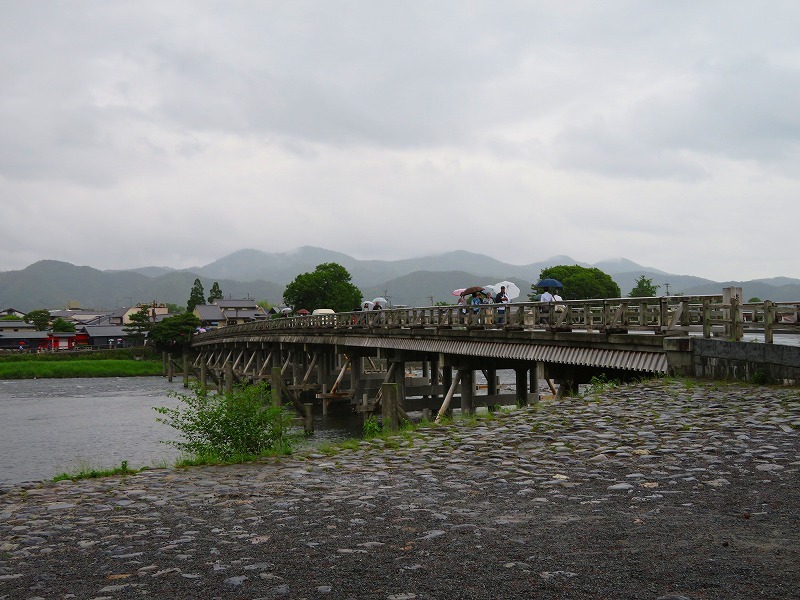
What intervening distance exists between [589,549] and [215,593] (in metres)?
3.07

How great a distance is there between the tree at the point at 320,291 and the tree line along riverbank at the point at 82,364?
2314 cm

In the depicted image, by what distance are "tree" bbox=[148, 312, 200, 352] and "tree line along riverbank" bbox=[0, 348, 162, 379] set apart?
3.44 meters

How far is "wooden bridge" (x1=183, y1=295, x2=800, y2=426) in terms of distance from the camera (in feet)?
56.1

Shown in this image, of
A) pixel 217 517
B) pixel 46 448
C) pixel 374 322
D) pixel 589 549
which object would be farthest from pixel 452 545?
pixel 46 448

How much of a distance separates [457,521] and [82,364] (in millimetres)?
92595

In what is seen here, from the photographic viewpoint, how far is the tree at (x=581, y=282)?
101m

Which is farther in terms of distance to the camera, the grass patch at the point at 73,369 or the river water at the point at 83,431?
the grass patch at the point at 73,369

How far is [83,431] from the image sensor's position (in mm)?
41344

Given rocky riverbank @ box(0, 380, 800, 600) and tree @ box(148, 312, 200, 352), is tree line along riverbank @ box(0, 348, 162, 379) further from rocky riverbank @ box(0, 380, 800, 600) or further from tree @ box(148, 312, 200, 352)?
rocky riverbank @ box(0, 380, 800, 600)

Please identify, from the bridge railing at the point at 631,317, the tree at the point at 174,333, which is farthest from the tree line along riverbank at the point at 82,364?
the bridge railing at the point at 631,317

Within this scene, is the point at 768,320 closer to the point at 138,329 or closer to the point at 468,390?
the point at 468,390

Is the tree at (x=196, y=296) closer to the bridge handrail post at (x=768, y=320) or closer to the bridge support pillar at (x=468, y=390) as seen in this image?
the bridge support pillar at (x=468, y=390)

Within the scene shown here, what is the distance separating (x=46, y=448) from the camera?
3516 centimetres

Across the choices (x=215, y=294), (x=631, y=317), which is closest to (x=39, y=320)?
(x=215, y=294)
